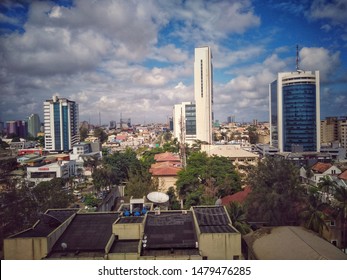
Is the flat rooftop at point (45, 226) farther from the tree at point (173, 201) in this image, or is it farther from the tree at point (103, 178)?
the tree at point (103, 178)

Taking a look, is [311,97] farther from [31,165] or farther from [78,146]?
[78,146]

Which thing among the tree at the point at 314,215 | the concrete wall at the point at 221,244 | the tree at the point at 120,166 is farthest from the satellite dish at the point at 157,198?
the tree at the point at 120,166

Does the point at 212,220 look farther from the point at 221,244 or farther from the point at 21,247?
the point at 21,247

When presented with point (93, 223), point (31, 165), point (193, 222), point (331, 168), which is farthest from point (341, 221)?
point (31, 165)

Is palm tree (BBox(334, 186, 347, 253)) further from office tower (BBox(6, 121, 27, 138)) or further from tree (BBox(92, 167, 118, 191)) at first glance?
tree (BBox(92, 167, 118, 191))

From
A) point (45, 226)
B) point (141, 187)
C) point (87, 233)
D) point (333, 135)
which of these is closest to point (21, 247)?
point (45, 226)
